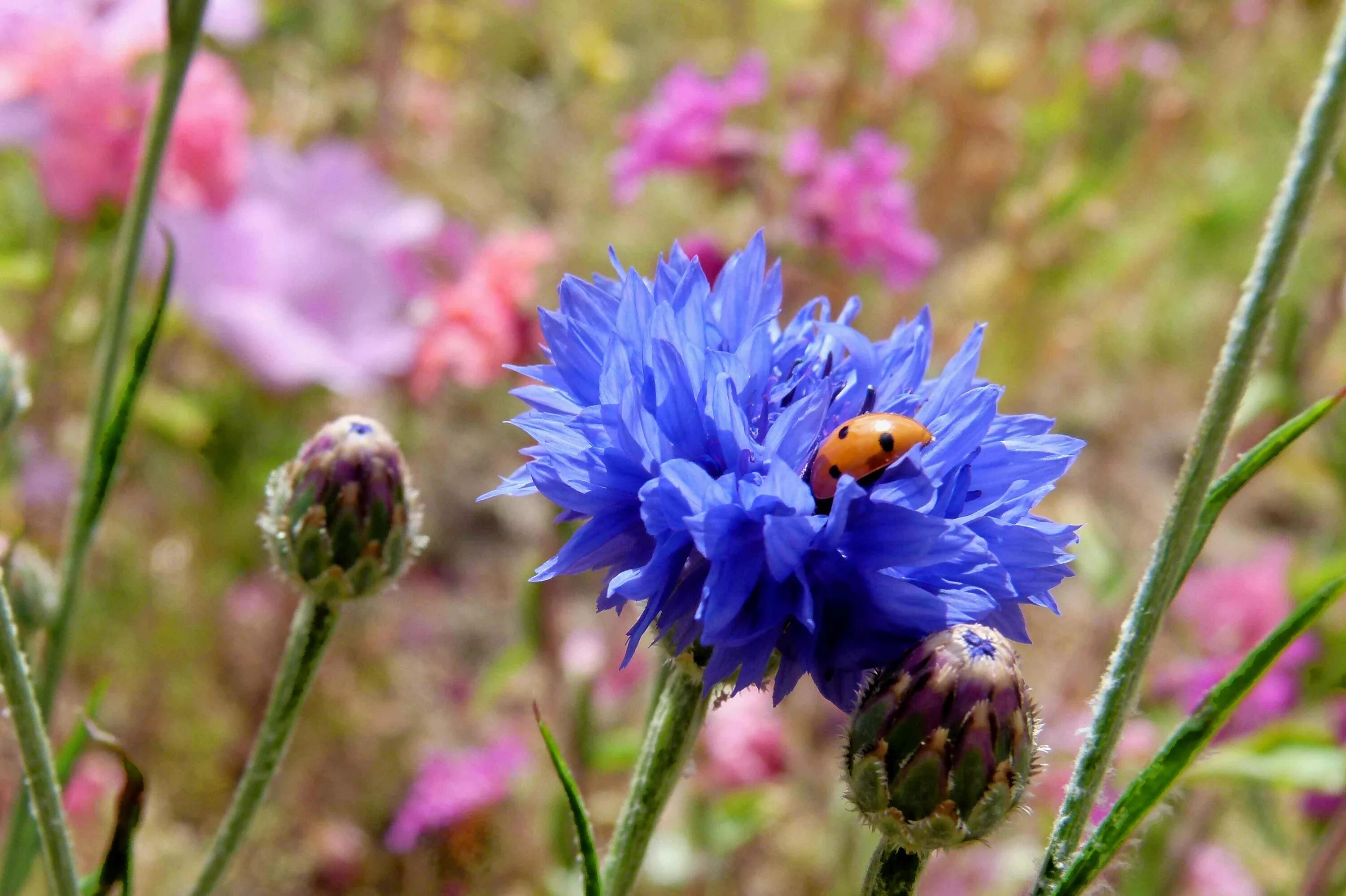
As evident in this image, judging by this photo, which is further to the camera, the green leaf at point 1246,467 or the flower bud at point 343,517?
the flower bud at point 343,517

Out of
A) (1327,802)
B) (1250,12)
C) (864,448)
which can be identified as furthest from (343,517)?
(1250,12)

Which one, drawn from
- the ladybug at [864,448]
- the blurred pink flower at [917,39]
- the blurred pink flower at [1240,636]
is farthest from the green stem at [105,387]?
the blurred pink flower at [917,39]

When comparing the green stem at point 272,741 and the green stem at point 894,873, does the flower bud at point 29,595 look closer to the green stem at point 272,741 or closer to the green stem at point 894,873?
the green stem at point 272,741

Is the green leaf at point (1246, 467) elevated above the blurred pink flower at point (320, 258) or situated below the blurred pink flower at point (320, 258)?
below

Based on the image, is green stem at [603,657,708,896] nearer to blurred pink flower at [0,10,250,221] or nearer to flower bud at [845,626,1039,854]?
flower bud at [845,626,1039,854]

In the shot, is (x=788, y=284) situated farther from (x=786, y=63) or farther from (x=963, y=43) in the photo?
(x=786, y=63)

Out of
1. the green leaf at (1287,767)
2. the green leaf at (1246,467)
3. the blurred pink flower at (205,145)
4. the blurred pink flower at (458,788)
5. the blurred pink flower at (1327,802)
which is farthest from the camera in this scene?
the blurred pink flower at (458,788)

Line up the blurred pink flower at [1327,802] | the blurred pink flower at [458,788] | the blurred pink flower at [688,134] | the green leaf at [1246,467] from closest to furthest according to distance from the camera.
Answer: the green leaf at [1246,467] < the blurred pink flower at [1327,802] < the blurred pink flower at [688,134] < the blurred pink flower at [458,788]

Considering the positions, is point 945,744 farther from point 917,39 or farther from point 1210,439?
point 917,39
